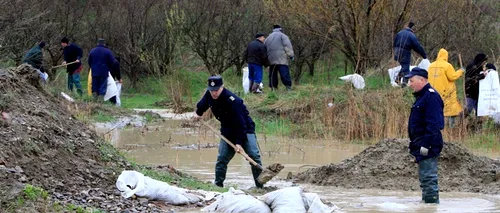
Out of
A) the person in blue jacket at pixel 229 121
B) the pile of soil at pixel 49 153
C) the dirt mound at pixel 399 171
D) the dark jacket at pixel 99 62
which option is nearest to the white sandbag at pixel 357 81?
the dark jacket at pixel 99 62

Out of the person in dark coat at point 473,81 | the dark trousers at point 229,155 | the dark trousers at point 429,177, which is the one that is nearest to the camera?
the dark trousers at point 429,177

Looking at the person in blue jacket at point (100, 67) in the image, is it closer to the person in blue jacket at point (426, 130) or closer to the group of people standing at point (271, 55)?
the group of people standing at point (271, 55)

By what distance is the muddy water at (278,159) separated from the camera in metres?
10.7

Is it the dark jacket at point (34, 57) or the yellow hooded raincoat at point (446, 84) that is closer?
the yellow hooded raincoat at point (446, 84)

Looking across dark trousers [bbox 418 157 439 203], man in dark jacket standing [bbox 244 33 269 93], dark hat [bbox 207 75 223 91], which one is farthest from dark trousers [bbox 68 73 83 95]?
dark trousers [bbox 418 157 439 203]

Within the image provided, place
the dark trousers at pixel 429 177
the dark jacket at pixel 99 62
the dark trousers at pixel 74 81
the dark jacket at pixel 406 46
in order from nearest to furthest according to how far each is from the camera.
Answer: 1. the dark trousers at pixel 429 177
2. the dark jacket at pixel 406 46
3. the dark jacket at pixel 99 62
4. the dark trousers at pixel 74 81

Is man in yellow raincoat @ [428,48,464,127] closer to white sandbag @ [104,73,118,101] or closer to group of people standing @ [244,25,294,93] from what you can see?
group of people standing @ [244,25,294,93]

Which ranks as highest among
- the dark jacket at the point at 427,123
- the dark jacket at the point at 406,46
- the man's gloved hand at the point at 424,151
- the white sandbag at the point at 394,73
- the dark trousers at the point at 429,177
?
the dark jacket at the point at 406,46

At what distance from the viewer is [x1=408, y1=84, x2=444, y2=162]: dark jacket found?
1032 centimetres

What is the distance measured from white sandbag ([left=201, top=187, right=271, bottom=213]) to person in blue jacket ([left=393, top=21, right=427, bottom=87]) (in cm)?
1083

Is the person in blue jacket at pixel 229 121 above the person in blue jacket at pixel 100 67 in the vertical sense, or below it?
below

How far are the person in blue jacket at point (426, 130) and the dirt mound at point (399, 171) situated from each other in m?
1.65

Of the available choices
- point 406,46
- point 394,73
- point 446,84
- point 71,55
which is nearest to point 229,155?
point 446,84

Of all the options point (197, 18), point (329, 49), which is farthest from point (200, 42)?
point (329, 49)
